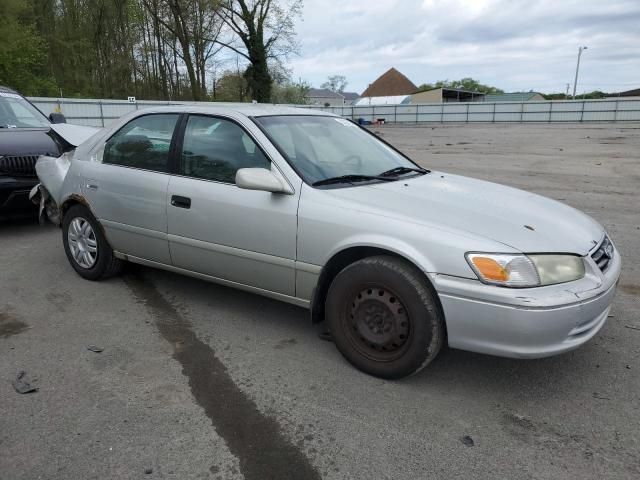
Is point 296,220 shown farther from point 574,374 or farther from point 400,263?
point 574,374

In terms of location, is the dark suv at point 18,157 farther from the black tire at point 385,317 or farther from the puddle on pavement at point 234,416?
the black tire at point 385,317

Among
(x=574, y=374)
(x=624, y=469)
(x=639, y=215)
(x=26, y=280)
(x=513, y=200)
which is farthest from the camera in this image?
(x=639, y=215)

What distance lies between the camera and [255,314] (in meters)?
3.98

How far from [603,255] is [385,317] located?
1.36 meters

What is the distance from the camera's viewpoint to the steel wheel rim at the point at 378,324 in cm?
286

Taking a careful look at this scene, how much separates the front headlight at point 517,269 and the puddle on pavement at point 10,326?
3.15 metres

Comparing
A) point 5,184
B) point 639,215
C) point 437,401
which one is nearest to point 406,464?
point 437,401

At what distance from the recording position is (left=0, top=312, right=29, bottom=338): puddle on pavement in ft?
11.9

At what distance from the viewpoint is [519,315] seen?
2.54 metres

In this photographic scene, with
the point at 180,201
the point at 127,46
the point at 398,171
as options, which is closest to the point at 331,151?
the point at 398,171

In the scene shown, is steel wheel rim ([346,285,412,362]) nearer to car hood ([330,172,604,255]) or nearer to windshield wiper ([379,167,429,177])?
car hood ([330,172,604,255])

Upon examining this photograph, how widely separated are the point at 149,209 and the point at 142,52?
1462 inches

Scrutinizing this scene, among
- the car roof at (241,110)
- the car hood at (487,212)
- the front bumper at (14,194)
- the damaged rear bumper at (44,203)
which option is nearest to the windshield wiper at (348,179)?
the car hood at (487,212)

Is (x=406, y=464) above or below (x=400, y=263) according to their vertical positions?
below
